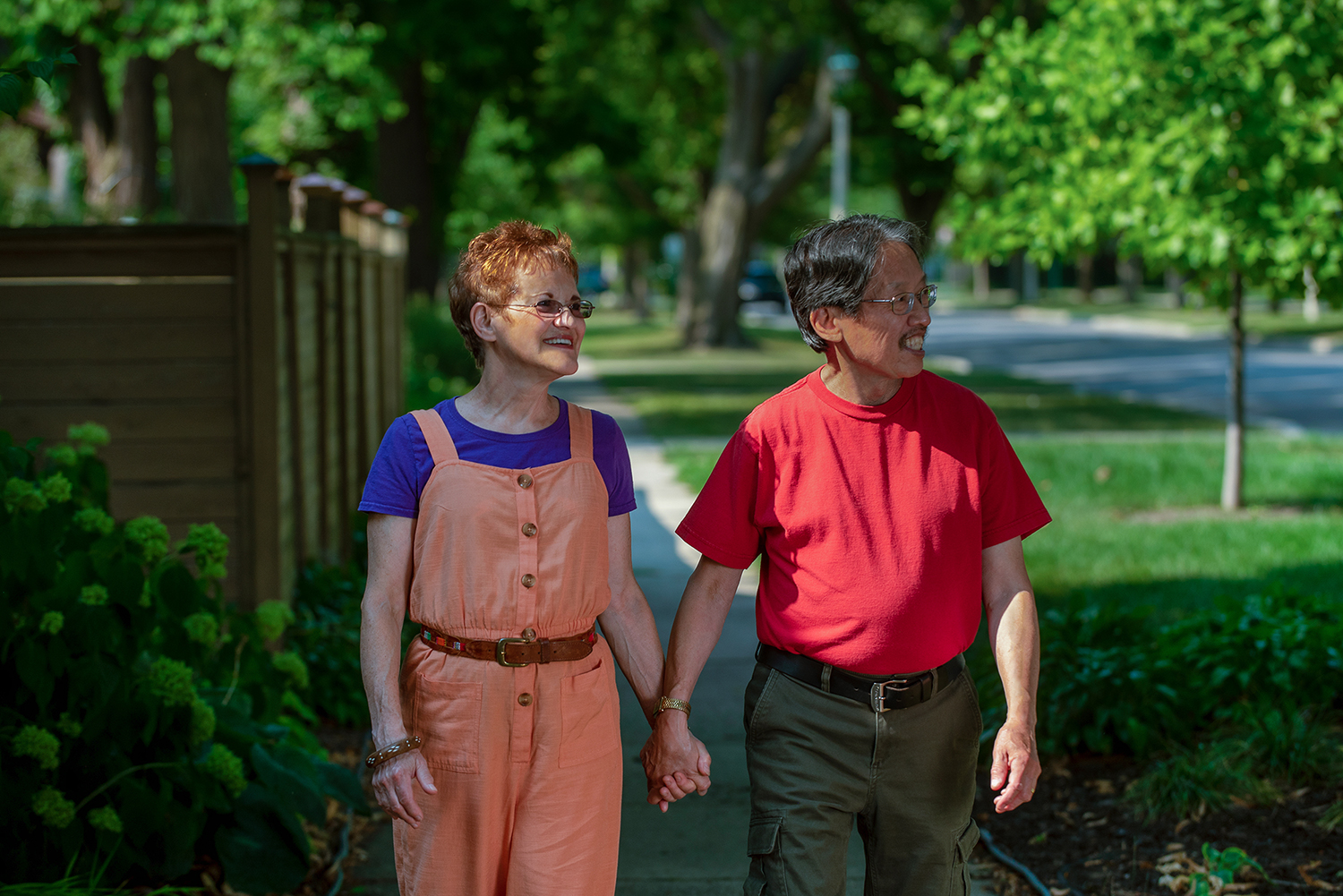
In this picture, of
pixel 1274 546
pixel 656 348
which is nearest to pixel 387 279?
pixel 1274 546

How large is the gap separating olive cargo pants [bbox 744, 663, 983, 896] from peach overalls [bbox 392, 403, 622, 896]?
0.35 metres

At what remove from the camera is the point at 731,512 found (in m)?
2.91

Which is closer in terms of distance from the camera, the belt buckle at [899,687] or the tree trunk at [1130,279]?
the belt buckle at [899,687]

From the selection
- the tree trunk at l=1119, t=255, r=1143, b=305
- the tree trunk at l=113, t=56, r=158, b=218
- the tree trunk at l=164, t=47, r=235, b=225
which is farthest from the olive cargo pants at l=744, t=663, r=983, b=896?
the tree trunk at l=1119, t=255, r=1143, b=305

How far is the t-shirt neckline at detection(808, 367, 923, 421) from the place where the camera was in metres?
2.84

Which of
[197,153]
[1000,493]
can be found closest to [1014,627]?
[1000,493]

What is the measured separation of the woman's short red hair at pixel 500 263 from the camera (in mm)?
2672

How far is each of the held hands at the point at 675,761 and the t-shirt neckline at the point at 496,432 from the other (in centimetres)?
60

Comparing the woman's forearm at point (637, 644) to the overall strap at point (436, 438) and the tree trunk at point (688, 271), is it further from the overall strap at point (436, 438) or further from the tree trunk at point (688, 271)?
the tree trunk at point (688, 271)

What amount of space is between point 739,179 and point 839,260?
92.0ft

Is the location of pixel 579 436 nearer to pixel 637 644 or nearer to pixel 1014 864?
pixel 637 644

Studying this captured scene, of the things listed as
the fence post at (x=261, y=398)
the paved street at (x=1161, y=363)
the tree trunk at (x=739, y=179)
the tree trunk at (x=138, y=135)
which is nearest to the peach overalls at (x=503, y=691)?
the fence post at (x=261, y=398)

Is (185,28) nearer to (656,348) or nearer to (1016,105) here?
(1016,105)

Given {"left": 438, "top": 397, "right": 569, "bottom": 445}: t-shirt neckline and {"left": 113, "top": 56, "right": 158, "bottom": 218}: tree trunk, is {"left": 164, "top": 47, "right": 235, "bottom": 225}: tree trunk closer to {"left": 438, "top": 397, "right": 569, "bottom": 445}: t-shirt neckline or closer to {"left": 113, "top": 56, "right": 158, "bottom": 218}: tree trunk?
{"left": 113, "top": 56, "right": 158, "bottom": 218}: tree trunk
